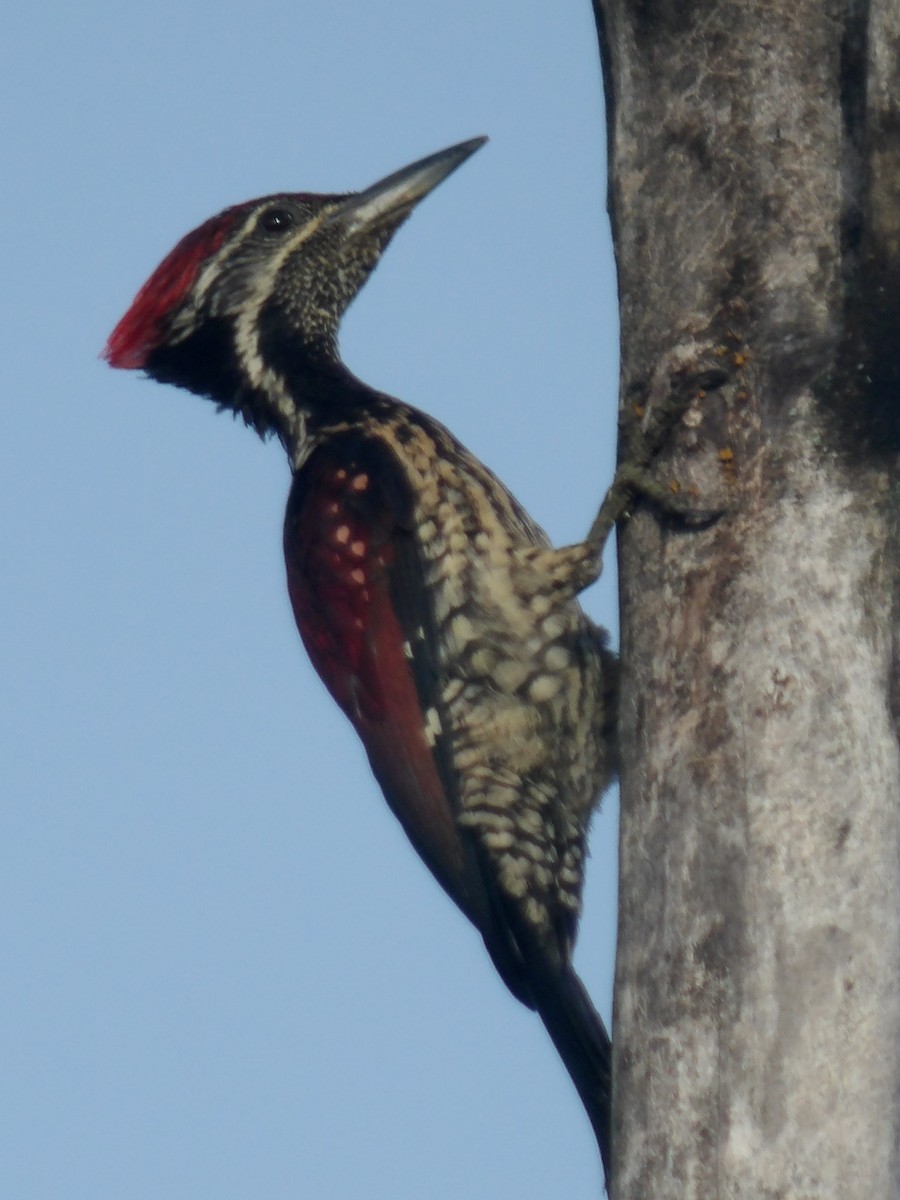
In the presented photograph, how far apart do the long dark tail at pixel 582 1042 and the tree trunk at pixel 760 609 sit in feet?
3.49

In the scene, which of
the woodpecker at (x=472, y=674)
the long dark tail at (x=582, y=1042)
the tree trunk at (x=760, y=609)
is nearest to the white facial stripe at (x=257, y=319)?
the woodpecker at (x=472, y=674)

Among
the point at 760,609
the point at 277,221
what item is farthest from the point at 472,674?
the point at 277,221

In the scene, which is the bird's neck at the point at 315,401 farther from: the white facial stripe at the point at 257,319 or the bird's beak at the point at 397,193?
the bird's beak at the point at 397,193

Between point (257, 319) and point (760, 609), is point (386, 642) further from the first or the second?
point (760, 609)

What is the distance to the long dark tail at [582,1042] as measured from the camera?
3.69 m

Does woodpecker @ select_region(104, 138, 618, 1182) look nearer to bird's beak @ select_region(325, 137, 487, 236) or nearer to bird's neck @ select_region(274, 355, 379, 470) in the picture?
bird's neck @ select_region(274, 355, 379, 470)

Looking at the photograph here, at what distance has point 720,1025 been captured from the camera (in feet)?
8.08

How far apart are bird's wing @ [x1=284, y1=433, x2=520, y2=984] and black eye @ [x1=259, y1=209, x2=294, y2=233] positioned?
97 cm

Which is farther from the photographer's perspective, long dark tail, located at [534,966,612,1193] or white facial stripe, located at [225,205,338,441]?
white facial stripe, located at [225,205,338,441]

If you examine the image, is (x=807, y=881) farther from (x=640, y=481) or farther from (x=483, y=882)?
(x=483, y=882)

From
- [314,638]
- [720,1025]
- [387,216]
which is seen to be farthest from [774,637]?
[387,216]

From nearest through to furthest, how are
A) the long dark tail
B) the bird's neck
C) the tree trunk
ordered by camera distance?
the tree trunk, the long dark tail, the bird's neck

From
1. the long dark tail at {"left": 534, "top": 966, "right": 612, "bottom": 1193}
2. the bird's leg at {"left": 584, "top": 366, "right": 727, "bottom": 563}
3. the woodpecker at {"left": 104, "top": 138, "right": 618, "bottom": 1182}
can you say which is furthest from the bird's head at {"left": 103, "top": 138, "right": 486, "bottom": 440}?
the long dark tail at {"left": 534, "top": 966, "right": 612, "bottom": 1193}

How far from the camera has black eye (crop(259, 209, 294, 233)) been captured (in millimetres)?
4906
